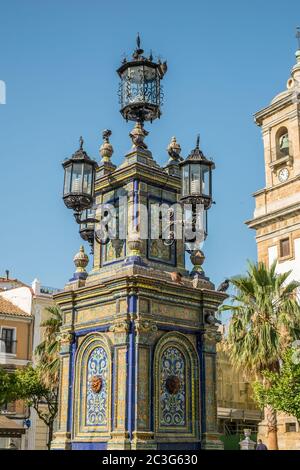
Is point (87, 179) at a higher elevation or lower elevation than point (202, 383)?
higher

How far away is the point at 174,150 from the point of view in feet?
47.9

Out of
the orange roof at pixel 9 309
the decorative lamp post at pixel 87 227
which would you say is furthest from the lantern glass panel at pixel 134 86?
the orange roof at pixel 9 309

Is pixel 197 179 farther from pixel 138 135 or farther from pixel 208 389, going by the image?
pixel 208 389

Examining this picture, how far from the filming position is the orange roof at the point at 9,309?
38591mm

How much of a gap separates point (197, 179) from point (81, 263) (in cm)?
313

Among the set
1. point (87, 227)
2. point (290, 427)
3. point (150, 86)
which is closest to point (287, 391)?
point (87, 227)

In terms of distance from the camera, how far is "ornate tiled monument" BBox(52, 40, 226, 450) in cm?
1149

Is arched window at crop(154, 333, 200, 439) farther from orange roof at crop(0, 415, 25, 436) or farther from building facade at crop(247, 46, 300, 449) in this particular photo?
orange roof at crop(0, 415, 25, 436)

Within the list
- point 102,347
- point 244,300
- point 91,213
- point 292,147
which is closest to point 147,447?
point 102,347

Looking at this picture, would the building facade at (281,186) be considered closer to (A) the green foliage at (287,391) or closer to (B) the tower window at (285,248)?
(B) the tower window at (285,248)

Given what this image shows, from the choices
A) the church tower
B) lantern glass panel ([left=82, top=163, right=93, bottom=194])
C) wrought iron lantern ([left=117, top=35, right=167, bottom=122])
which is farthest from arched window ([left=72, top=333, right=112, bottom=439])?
the church tower
